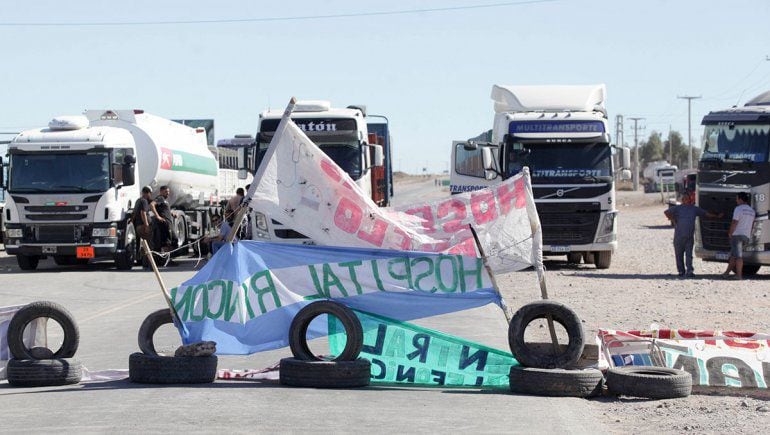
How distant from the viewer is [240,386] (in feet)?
34.6

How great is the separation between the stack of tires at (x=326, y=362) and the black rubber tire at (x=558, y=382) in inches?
53.8

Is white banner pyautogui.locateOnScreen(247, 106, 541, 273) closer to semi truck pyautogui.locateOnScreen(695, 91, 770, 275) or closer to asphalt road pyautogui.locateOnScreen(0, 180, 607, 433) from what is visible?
asphalt road pyautogui.locateOnScreen(0, 180, 607, 433)

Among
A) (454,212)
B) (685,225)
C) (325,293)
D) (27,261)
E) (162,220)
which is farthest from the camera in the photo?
(162,220)

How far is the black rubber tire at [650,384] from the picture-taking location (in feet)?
33.0

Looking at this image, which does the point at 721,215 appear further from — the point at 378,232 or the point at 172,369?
the point at 172,369

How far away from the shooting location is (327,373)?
10.4 metres

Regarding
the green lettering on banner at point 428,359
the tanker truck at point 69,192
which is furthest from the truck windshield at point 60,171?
the green lettering on banner at point 428,359

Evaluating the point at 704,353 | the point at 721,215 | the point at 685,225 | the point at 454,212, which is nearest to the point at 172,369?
the point at 454,212

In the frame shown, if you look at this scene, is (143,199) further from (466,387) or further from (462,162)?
(466,387)

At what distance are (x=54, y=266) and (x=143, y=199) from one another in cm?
432

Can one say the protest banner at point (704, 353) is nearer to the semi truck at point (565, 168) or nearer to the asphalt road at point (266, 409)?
the asphalt road at point (266, 409)

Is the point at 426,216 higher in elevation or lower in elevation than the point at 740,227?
higher

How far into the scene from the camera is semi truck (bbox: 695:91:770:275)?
81.0 ft

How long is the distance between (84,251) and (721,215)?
1381 cm
